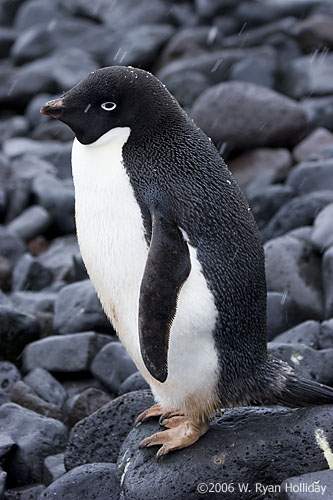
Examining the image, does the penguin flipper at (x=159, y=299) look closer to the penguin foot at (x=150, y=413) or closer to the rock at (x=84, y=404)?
the penguin foot at (x=150, y=413)

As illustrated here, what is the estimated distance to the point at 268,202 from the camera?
7.14 meters

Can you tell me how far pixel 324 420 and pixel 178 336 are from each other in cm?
69

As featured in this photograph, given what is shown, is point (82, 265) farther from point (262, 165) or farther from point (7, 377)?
point (262, 165)

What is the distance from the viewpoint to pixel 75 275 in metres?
6.69

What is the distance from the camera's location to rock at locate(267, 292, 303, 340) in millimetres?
5102

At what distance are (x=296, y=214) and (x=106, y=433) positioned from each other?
3.17m

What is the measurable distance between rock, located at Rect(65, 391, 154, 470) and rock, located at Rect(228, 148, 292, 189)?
4.69 metres

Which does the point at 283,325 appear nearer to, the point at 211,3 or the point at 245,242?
Answer: the point at 245,242

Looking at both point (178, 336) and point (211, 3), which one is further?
point (211, 3)

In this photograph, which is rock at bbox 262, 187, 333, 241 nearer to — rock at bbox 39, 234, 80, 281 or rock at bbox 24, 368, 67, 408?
rock at bbox 39, 234, 80, 281

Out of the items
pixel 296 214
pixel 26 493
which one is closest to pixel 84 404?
pixel 26 493

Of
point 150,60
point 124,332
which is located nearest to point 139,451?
point 124,332

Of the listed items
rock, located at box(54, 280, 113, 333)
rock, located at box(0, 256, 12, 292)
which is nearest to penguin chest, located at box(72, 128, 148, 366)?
rock, located at box(54, 280, 113, 333)

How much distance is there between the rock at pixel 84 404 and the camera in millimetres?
4449
